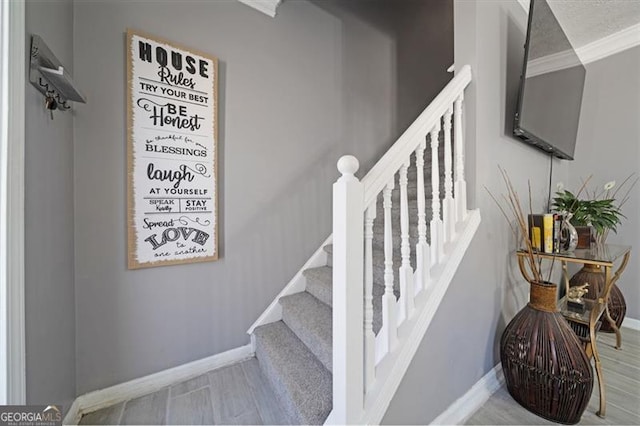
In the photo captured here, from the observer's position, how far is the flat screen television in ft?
4.56

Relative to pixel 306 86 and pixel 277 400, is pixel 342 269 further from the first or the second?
pixel 306 86

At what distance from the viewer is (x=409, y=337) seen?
1037mm

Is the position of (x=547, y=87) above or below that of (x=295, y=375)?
above

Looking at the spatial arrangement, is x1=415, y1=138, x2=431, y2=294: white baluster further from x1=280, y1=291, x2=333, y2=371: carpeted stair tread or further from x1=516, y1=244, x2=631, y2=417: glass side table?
x1=516, y1=244, x2=631, y2=417: glass side table

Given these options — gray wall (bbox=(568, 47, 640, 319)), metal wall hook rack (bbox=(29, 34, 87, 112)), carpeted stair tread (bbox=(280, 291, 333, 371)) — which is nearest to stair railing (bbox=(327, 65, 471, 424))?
carpeted stair tread (bbox=(280, 291, 333, 371))

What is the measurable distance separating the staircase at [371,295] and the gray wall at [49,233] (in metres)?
0.94

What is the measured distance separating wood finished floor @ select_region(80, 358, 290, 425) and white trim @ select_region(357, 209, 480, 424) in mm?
570

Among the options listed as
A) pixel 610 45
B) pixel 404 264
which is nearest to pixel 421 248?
pixel 404 264

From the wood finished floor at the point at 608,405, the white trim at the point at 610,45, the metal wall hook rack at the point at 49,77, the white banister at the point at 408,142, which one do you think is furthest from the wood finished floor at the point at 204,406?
the white trim at the point at 610,45

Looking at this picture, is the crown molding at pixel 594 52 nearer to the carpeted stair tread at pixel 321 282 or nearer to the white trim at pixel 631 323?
the carpeted stair tread at pixel 321 282

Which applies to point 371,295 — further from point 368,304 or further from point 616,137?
point 616,137

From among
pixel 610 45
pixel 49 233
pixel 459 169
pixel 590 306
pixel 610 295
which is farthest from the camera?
pixel 610 45

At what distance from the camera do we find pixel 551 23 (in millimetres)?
1523

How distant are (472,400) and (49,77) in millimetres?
2538
